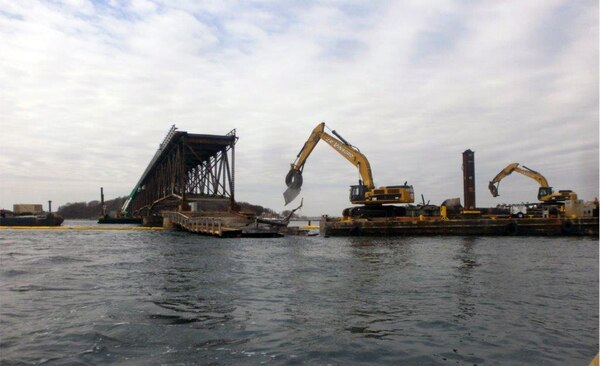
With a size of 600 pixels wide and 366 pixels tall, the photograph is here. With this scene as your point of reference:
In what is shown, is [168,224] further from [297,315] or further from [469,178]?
[297,315]

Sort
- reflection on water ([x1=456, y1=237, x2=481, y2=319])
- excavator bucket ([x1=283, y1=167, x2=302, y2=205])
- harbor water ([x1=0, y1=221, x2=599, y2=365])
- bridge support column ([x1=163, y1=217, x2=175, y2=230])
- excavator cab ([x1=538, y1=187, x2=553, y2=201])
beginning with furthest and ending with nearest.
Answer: bridge support column ([x1=163, y1=217, x2=175, y2=230]) < excavator cab ([x1=538, y1=187, x2=553, y2=201]) < excavator bucket ([x1=283, y1=167, x2=302, y2=205]) < reflection on water ([x1=456, y1=237, x2=481, y2=319]) < harbor water ([x1=0, y1=221, x2=599, y2=365])

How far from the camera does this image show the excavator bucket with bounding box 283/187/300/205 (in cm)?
5766

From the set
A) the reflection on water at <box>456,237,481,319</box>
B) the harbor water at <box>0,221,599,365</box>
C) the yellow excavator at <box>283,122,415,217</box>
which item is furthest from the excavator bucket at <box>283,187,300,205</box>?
the harbor water at <box>0,221,599,365</box>

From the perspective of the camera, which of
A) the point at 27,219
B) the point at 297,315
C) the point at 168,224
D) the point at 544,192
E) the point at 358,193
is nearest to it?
the point at 297,315

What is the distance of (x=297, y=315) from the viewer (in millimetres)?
11312

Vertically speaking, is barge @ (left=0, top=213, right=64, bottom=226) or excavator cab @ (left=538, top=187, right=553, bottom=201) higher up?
excavator cab @ (left=538, top=187, right=553, bottom=201)

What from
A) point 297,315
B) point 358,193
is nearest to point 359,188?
point 358,193

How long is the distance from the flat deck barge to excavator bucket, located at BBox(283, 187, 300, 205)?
6.25 m

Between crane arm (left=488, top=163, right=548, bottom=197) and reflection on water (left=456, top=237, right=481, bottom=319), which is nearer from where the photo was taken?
reflection on water (left=456, top=237, right=481, bottom=319)

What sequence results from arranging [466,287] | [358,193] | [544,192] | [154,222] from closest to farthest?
[466,287] → [358,193] → [544,192] → [154,222]

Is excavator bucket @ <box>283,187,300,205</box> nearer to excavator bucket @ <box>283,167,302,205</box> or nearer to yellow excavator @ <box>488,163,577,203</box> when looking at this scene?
excavator bucket @ <box>283,167,302,205</box>

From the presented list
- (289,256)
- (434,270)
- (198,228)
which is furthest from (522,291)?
(198,228)

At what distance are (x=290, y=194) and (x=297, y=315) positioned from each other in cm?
4662

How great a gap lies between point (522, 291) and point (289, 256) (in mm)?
14396
